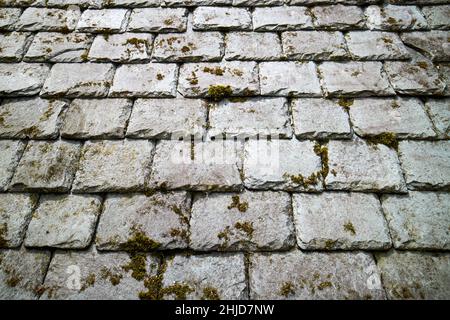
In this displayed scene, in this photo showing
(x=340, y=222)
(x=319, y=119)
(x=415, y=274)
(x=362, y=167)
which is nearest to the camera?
(x=415, y=274)

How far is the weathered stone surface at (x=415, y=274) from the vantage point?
138cm

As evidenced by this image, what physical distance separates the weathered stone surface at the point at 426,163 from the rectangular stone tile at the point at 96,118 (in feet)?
5.84

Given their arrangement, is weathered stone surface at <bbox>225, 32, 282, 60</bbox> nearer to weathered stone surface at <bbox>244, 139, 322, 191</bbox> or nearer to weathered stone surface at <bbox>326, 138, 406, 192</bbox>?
weathered stone surface at <bbox>244, 139, 322, 191</bbox>

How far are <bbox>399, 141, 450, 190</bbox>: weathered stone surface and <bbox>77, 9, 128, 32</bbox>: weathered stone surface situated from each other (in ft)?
7.21

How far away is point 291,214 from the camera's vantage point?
1.55 m

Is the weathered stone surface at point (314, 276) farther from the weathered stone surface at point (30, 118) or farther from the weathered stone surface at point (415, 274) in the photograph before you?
the weathered stone surface at point (30, 118)

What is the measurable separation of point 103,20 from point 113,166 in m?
1.26

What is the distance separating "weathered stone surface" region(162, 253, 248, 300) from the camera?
1401mm

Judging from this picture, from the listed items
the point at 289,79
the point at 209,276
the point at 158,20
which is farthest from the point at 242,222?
the point at 158,20

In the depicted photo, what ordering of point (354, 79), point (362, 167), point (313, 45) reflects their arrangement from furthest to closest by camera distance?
point (313, 45) → point (354, 79) → point (362, 167)

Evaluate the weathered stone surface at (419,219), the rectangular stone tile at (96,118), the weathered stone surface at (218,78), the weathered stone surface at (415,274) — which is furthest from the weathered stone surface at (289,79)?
the weathered stone surface at (415,274)

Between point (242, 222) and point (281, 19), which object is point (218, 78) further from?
point (242, 222)

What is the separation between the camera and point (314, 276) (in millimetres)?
1429

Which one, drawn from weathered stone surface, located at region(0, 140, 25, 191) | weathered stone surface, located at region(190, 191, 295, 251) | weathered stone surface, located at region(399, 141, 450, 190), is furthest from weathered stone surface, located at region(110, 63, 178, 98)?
weathered stone surface, located at region(399, 141, 450, 190)
